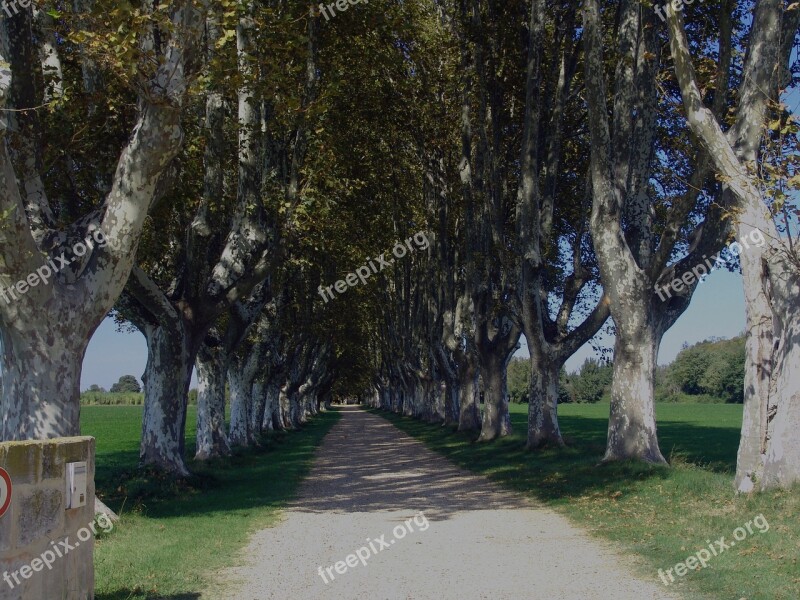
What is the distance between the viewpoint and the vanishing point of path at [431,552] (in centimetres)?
781

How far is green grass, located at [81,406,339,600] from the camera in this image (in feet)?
26.9

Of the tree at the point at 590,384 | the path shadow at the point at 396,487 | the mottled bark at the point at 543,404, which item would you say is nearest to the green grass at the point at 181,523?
the path shadow at the point at 396,487

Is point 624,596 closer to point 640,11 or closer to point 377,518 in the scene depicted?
point 377,518

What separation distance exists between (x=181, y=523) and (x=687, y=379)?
126 m

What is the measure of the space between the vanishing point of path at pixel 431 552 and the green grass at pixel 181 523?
387mm

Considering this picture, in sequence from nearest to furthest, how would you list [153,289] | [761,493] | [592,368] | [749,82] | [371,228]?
[761,493] < [749,82] < [153,289] < [371,228] < [592,368]

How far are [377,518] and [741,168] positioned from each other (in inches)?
273

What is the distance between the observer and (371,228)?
2597cm

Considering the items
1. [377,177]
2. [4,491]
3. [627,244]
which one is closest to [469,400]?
[377,177]

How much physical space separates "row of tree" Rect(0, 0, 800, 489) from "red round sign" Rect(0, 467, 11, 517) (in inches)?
169

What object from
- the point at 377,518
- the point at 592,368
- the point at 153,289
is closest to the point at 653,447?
the point at 377,518

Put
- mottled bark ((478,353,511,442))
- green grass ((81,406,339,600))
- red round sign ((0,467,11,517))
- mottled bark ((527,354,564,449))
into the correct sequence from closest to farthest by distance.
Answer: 1. red round sign ((0,467,11,517))
2. green grass ((81,406,339,600))
3. mottled bark ((527,354,564,449))
4. mottled bark ((478,353,511,442))

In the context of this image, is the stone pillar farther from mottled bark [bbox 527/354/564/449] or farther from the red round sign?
mottled bark [bbox 527/354/564/449]

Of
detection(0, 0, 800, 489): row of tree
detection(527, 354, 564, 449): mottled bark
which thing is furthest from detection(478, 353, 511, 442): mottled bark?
detection(527, 354, 564, 449): mottled bark
